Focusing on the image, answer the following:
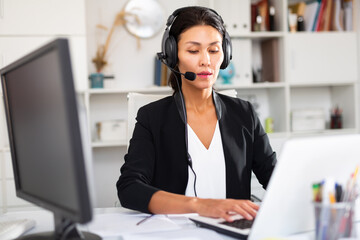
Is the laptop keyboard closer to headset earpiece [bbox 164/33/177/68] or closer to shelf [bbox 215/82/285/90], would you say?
headset earpiece [bbox 164/33/177/68]

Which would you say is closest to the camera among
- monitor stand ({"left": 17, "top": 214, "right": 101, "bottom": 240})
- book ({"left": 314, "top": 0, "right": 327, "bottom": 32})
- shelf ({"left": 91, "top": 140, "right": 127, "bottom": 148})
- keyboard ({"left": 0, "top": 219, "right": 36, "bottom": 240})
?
monitor stand ({"left": 17, "top": 214, "right": 101, "bottom": 240})

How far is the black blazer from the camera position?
1.43 metres

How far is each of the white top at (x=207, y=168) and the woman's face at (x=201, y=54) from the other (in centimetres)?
20

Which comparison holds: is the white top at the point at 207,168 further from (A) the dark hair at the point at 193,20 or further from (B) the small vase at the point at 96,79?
(B) the small vase at the point at 96,79

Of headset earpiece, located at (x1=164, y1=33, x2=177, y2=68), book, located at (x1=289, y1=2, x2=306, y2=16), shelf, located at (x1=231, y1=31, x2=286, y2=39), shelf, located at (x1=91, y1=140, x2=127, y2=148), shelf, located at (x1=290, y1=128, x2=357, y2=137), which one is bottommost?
shelf, located at (x1=290, y1=128, x2=357, y2=137)

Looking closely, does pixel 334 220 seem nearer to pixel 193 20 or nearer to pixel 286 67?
pixel 193 20

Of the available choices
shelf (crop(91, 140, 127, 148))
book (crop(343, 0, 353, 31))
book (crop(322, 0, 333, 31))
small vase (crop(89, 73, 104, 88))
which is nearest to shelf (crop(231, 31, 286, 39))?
book (crop(322, 0, 333, 31))

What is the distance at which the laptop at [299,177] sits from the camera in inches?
30.7

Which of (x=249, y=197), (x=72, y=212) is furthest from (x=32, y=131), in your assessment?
(x=249, y=197)

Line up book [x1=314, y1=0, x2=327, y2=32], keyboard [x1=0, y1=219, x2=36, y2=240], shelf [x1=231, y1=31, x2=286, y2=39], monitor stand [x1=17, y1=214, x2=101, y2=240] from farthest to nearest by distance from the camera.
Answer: book [x1=314, y1=0, x2=327, y2=32], shelf [x1=231, y1=31, x2=286, y2=39], keyboard [x1=0, y1=219, x2=36, y2=240], monitor stand [x1=17, y1=214, x2=101, y2=240]

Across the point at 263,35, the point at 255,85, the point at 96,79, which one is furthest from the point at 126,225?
the point at 263,35

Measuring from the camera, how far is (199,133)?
148cm

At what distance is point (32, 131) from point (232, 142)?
77cm

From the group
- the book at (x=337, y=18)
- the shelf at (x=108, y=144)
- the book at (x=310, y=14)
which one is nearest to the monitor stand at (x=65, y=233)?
the shelf at (x=108, y=144)
